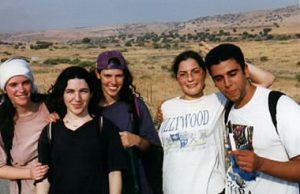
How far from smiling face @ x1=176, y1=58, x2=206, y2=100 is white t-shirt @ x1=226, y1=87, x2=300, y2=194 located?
1.97ft

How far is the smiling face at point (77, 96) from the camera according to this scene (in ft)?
12.4

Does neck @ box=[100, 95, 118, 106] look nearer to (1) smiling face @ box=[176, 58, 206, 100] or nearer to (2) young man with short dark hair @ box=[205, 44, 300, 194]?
(1) smiling face @ box=[176, 58, 206, 100]

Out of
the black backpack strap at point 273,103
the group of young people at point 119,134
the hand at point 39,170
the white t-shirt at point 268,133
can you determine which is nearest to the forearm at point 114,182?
the group of young people at point 119,134

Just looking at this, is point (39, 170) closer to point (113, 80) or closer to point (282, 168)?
point (113, 80)

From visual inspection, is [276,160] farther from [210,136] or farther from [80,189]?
[80,189]

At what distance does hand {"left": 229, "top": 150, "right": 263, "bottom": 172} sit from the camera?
10.4ft

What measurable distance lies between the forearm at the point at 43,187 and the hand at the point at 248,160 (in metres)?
1.33

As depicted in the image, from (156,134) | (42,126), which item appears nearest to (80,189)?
(42,126)

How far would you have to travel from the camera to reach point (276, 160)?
10.9 feet

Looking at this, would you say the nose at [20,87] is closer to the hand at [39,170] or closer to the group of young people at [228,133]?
the hand at [39,170]

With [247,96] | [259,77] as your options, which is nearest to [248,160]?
[247,96]

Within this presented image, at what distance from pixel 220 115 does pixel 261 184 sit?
662mm

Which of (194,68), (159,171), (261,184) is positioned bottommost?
(159,171)

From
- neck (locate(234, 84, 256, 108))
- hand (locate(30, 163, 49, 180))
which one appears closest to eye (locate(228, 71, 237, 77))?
neck (locate(234, 84, 256, 108))
